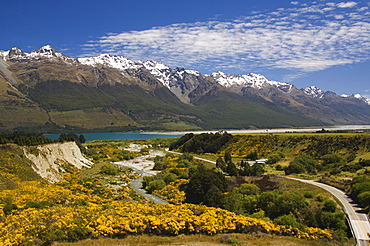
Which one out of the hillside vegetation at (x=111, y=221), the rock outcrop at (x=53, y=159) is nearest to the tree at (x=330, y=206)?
the hillside vegetation at (x=111, y=221)

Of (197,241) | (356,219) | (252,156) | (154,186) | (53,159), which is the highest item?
(53,159)

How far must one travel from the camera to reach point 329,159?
Answer: 84500 mm

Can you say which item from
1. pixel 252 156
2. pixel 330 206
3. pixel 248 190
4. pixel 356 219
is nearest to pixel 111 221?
pixel 248 190

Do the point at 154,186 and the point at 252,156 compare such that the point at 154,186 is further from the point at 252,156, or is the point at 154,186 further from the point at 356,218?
the point at 252,156

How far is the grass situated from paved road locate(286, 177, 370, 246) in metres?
5.30

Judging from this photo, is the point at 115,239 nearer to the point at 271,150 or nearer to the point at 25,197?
the point at 25,197

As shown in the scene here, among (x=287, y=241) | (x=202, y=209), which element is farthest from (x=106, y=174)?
(x=287, y=241)

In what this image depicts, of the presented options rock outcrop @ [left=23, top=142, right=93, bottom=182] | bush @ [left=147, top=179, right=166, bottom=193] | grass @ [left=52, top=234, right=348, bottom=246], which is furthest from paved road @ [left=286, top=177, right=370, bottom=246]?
rock outcrop @ [left=23, top=142, right=93, bottom=182]

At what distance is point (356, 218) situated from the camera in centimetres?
3988

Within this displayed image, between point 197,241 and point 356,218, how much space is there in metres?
24.5

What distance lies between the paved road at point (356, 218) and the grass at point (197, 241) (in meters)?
5.30

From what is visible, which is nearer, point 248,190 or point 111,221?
point 111,221

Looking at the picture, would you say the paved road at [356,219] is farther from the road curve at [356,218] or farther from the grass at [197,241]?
the grass at [197,241]

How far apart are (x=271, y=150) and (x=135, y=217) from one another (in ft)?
286
